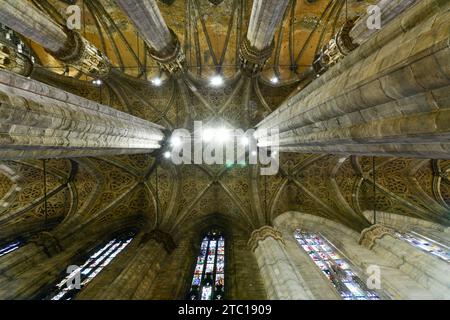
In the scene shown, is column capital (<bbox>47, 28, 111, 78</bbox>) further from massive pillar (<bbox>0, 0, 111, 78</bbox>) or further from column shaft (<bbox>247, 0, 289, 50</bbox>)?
column shaft (<bbox>247, 0, 289, 50</bbox>)

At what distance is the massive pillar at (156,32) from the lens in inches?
234

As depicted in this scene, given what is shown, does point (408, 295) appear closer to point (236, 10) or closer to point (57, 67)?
point (236, 10)

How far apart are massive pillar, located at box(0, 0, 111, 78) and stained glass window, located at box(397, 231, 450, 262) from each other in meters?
11.9

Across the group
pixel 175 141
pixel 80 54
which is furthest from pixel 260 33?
pixel 175 141

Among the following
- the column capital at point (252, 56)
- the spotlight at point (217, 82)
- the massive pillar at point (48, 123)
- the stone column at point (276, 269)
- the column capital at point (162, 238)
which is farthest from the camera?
the spotlight at point (217, 82)

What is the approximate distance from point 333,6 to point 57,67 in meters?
12.5

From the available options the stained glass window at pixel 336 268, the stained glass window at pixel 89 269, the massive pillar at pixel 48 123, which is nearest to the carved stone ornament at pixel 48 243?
the stained glass window at pixel 89 269

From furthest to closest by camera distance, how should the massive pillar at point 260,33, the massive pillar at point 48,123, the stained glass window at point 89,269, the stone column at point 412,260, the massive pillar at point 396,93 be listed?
the stained glass window at point 89,269, the massive pillar at point 260,33, the stone column at point 412,260, the massive pillar at point 48,123, the massive pillar at point 396,93

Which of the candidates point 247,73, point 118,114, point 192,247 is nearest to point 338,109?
point 118,114

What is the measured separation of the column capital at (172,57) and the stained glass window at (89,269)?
7060mm

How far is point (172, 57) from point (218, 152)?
5.25 meters

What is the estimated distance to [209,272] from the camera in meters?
8.20

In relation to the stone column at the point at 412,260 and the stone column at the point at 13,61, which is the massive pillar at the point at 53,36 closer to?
the stone column at the point at 13,61

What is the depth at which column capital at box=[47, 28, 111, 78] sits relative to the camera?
7.08 meters
